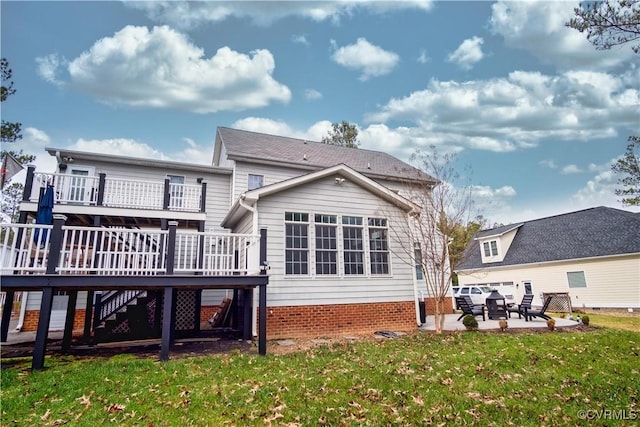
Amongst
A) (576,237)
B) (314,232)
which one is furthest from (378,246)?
(576,237)

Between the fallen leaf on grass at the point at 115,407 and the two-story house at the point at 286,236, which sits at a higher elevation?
the two-story house at the point at 286,236

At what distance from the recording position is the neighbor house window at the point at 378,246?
432 inches

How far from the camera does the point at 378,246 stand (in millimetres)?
11133

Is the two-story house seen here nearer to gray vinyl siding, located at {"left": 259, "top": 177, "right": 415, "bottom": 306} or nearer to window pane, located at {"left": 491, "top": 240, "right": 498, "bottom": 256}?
gray vinyl siding, located at {"left": 259, "top": 177, "right": 415, "bottom": 306}

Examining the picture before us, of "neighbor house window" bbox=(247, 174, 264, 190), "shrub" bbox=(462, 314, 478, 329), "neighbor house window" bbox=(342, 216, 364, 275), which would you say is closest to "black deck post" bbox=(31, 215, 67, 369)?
"neighbor house window" bbox=(342, 216, 364, 275)

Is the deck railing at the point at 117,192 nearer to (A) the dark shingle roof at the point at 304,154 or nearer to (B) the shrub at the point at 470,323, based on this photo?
(A) the dark shingle roof at the point at 304,154

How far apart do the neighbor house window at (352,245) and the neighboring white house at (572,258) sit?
8897 mm

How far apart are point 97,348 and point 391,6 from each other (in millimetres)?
16178

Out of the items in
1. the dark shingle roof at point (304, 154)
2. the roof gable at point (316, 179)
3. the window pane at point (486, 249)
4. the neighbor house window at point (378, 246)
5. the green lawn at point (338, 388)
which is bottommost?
the green lawn at point (338, 388)

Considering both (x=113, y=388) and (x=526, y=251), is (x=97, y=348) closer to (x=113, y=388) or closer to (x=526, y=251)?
(x=113, y=388)

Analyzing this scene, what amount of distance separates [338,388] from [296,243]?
5.59m

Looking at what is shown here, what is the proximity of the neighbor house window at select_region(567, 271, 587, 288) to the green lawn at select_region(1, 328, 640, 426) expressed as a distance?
1656 centimetres

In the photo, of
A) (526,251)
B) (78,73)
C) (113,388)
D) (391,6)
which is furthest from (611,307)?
(78,73)

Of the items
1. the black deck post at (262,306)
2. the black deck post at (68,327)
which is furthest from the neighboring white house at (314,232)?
the black deck post at (68,327)
